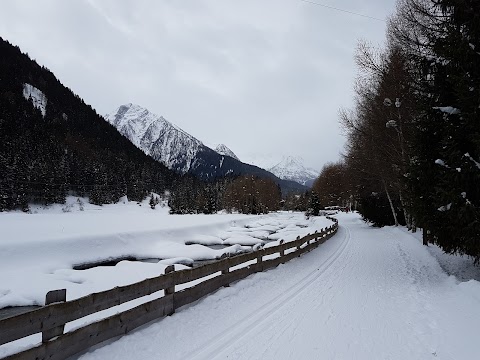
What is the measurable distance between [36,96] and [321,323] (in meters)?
149

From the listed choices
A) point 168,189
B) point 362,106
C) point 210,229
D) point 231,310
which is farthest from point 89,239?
point 168,189

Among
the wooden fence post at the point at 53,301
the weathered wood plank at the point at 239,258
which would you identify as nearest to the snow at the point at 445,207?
the weathered wood plank at the point at 239,258

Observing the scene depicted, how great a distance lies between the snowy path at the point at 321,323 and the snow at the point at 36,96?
5335 inches

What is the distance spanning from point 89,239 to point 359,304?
21.0 metres

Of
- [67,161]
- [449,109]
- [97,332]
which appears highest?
[67,161]

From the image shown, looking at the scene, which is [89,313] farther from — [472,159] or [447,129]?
[447,129]

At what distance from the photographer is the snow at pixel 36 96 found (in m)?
122

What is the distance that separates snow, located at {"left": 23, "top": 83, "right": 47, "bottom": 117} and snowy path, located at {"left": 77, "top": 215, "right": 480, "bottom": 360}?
136 m

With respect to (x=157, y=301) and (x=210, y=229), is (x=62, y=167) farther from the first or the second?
(x=157, y=301)

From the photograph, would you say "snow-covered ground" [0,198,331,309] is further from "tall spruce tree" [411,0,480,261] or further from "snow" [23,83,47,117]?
"snow" [23,83,47,117]

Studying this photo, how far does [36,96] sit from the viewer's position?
12781cm

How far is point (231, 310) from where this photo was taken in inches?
265

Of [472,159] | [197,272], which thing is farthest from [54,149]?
[472,159]

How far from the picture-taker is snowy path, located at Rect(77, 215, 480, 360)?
185 inches
